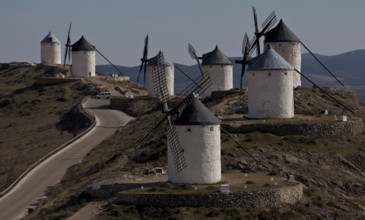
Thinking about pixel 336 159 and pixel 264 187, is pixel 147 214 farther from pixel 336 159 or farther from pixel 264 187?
pixel 336 159

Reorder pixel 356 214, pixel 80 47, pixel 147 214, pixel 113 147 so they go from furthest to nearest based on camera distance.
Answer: pixel 80 47
pixel 113 147
pixel 356 214
pixel 147 214

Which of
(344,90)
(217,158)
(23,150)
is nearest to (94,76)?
(23,150)

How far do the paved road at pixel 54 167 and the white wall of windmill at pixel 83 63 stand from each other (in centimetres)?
1668

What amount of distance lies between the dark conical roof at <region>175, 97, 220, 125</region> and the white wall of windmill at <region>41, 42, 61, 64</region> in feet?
207

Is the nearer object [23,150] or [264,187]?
[264,187]

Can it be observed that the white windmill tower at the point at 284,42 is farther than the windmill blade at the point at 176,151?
Yes

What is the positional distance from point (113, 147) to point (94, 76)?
122 ft

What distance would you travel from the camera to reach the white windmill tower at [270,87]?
173 ft

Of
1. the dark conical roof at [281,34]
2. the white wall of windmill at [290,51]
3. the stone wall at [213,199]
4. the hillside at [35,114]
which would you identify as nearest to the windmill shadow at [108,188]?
the stone wall at [213,199]

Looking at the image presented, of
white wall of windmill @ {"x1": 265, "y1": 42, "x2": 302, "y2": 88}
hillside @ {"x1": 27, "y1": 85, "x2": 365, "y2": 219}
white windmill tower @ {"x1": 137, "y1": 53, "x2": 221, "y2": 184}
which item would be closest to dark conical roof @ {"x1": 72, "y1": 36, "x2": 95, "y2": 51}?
white wall of windmill @ {"x1": 265, "y1": 42, "x2": 302, "y2": 88}

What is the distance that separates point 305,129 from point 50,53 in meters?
58.0

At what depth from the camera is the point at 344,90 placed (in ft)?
210

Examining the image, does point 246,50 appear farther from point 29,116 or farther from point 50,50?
point 50,50

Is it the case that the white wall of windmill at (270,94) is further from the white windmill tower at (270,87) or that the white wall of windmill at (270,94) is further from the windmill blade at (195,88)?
the windmill blade at (195,88)
